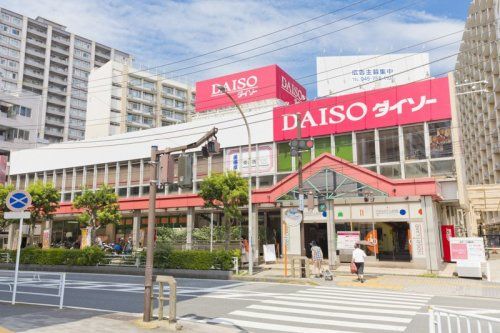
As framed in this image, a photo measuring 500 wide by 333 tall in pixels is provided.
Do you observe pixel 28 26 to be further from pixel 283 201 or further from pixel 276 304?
pixel 276 304

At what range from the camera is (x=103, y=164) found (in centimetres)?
3825

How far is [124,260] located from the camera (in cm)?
2436

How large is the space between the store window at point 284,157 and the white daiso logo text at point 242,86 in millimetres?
8603

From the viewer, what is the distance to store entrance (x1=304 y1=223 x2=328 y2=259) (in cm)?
2567

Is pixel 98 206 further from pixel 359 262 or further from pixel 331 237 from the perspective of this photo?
pixel 359 262

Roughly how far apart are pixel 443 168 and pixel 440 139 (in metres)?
1.77

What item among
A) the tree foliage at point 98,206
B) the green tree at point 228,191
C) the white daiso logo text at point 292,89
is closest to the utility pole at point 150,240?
the green tree at point 228,191

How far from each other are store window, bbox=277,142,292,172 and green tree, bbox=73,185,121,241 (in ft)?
40.2

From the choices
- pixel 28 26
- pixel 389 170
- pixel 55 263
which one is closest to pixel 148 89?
pixel 28 26

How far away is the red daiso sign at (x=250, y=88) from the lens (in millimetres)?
35406

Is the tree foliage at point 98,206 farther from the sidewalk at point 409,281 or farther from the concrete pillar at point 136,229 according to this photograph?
the sidewalk at point 409,281

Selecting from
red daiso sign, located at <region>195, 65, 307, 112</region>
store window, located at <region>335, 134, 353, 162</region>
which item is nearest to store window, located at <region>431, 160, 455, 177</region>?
store window, located at <region>335, 134, 353, 162</region>

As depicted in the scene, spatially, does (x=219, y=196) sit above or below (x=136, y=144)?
below

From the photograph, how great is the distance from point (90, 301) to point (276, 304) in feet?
19.5
